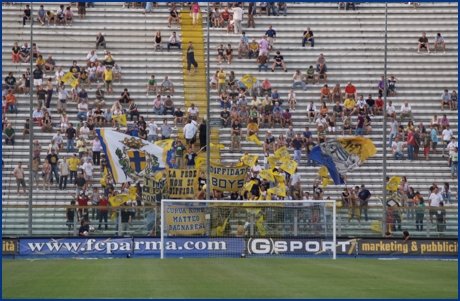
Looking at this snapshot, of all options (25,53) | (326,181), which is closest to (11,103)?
(25,53)

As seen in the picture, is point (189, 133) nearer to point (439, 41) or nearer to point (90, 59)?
point (90, 59)

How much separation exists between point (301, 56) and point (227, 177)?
14.0 metres

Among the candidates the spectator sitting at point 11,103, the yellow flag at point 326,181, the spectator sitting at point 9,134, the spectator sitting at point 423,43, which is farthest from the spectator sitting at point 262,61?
the spectator sitting at point 9,134

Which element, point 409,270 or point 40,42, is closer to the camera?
point 409,270

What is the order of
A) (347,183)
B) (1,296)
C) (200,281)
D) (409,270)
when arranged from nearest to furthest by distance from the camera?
(1,296) < (200,281) < (409,270) < (347,183)

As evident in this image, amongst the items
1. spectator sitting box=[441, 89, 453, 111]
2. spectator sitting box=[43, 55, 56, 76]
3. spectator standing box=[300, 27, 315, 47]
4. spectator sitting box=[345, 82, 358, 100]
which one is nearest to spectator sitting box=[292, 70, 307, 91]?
spectator sitting box=[345, 82, 358, 100]

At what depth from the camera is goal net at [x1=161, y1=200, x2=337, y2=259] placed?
32.7m

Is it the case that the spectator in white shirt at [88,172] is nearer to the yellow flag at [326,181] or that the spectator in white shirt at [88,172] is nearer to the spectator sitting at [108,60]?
the spectator sitting at [108,60]

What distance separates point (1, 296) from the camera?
56.9 feet

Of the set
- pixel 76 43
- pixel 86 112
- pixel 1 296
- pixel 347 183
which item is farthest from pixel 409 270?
pixel 76 43

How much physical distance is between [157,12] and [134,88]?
18.7ft

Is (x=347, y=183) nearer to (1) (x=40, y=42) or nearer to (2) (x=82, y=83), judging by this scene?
(2) (x=82, y=83)

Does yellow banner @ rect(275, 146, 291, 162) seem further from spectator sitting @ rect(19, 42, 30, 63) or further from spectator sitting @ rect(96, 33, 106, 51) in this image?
spectator sitting @ rect(19, 42, 30, 63)

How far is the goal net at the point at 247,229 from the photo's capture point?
32656 mm
